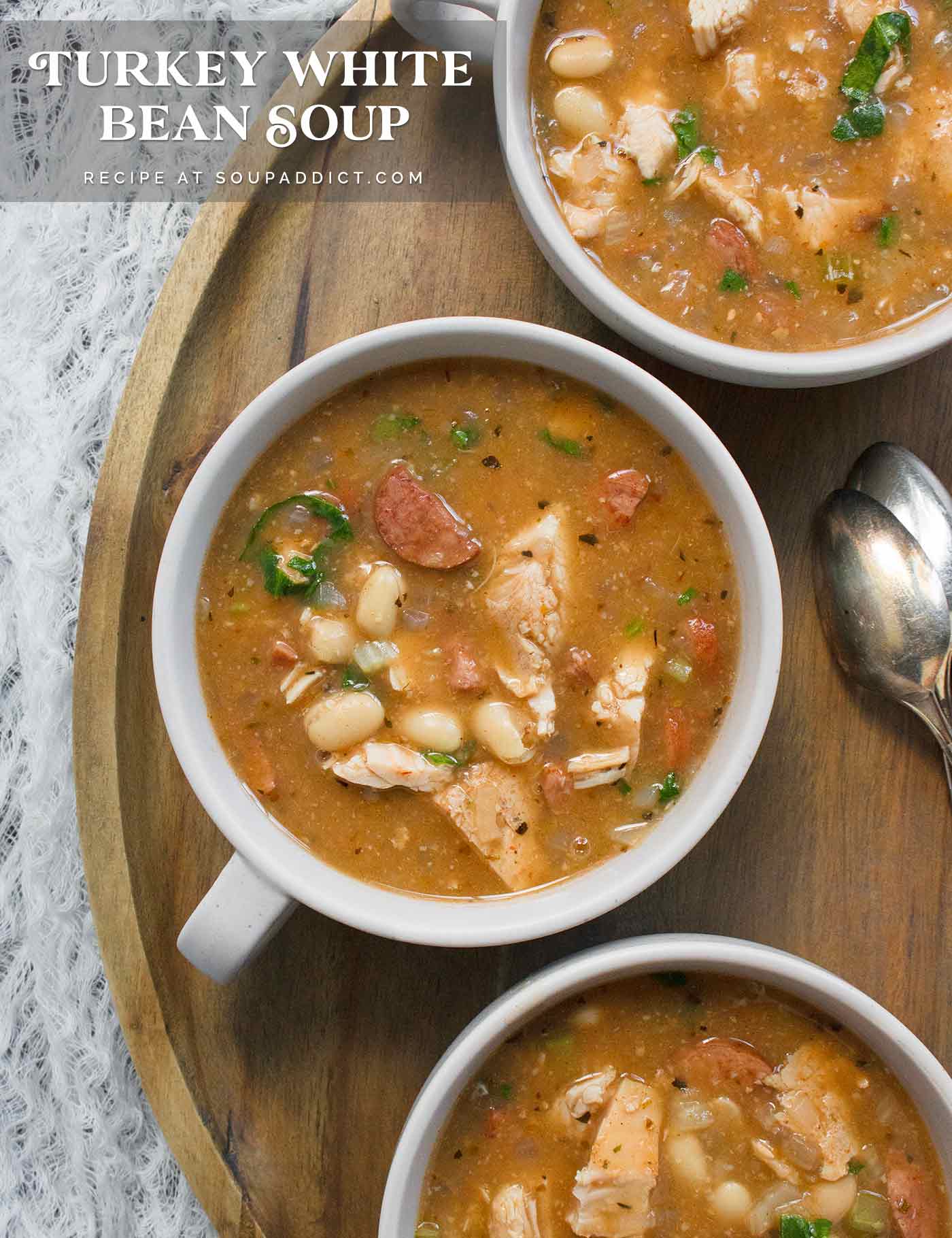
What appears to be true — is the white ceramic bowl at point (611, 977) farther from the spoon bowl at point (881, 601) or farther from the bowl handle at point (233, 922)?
the spoon bowl at point (881, 601)

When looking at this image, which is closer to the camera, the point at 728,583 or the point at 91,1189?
the point at 728,583

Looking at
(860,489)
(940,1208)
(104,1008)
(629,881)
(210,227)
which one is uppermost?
(210,227)

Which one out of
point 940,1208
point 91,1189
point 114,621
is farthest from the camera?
point 91,1189

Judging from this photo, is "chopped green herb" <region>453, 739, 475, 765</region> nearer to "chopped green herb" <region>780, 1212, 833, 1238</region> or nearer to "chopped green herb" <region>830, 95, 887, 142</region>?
"chopped green herb" <region>780, 1212, 833, 1238</region>

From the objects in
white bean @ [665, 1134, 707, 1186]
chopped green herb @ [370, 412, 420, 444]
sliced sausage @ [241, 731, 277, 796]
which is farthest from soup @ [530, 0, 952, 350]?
white bean @ [665, 1134, 707, 1186]

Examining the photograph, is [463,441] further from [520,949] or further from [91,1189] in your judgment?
[91,1189]

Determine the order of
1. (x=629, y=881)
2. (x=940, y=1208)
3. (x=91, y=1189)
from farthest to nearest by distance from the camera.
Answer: (x=91, y=1189)
(x=940, y=1208)
(x=629, y=881)

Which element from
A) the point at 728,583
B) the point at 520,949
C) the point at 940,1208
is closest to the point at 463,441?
the point at 728,583
